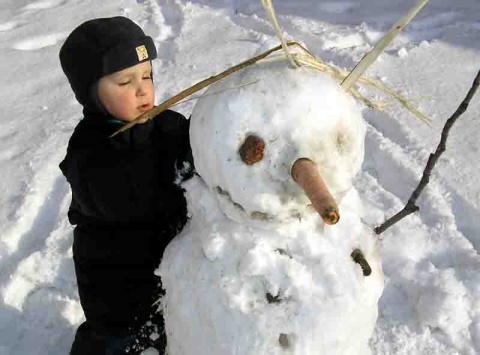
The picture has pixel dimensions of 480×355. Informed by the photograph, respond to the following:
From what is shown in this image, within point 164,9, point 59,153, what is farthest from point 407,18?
point 164,9

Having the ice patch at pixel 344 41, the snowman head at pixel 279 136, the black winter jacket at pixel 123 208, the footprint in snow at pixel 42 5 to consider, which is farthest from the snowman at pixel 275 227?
the footprint in snow at pixel 42 5

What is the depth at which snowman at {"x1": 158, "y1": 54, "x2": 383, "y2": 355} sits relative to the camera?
3.10ft

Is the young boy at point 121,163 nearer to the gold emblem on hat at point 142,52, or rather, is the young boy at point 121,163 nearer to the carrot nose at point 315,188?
the gold emblem on hat at point 142,52

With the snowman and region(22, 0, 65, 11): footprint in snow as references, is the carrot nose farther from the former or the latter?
region(22, 0, 65, 11): footprint in snow

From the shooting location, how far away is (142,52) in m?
1.37

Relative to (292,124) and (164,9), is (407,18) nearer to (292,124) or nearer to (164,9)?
(292,124)

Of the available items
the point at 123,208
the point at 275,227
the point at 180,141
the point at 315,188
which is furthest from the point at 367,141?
the point at 315,188

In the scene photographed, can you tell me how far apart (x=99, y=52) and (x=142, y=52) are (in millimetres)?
97

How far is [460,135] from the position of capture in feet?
7.64

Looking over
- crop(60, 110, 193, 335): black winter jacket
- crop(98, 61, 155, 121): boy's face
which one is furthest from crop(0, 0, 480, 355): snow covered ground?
crop(98, 61, 155, 121): boy's face

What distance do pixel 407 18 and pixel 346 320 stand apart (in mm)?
494

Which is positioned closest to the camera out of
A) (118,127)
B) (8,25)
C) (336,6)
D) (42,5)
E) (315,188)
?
(315,188)

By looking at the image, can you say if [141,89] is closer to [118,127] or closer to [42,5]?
[118,127]

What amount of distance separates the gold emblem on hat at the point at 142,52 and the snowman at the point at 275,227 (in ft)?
1.24
